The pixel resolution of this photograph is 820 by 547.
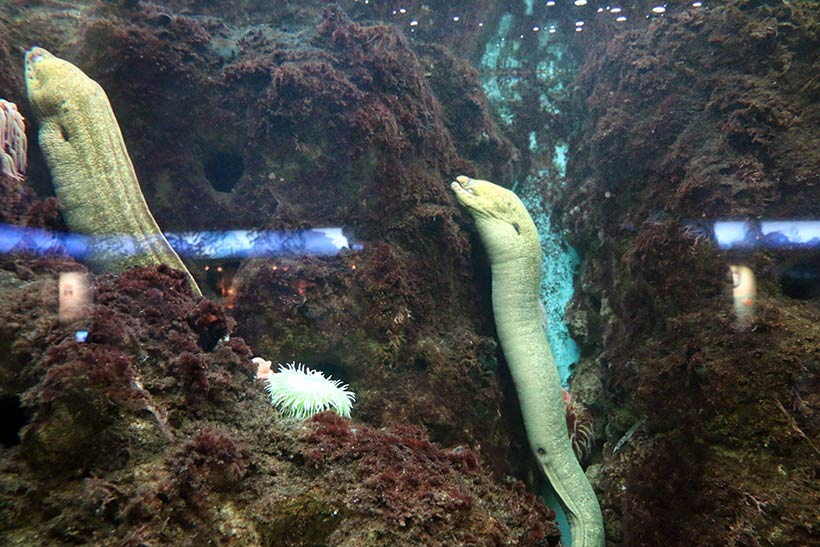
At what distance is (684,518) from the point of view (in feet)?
9.21

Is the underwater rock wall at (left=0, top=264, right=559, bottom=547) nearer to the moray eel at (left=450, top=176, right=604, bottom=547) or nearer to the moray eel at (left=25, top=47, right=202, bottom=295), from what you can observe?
the moray eel at (left=25, top=47, right=202, bottom=295)

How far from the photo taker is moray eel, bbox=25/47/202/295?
11.6 feet

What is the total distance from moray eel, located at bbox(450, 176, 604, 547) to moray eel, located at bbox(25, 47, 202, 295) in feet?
9.84

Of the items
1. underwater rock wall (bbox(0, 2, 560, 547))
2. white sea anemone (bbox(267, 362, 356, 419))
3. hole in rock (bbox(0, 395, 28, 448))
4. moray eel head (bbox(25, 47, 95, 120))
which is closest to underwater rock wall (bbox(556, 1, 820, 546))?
underwater rock wall (bbox(0, 2, 560, 547))

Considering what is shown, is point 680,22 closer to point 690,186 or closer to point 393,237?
point 690,186

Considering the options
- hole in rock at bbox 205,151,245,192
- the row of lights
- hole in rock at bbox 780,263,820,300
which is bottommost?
hole in rock at bbox 205,151,245,192

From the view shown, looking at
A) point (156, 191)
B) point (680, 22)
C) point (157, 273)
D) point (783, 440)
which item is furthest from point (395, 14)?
point (783, 440)

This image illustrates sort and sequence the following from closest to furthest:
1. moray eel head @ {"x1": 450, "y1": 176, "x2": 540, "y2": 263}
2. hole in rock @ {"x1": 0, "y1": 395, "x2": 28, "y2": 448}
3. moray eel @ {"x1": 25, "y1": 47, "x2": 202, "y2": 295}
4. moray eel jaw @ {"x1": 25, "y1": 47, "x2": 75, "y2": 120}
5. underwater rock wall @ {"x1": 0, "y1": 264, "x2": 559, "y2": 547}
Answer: underwater rock wall @ {"x1": 0, "y1": 264, "x2": 559, "y2": 547} → hole in rock @ {"x1": 0, "y1": 395, "x2": 28, "y2": 448} → moray eel @ {"x1": 25, "y1": 47, "x2": 202, "y2": 295} → moray eel jaw @ {"x1": 25, "y1": 47, "x2": 75, "y2": 120} → moray eel head @ {"x1": 450, "y1": 176, "x2": 540, "y2": 263}

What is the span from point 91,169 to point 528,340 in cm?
427

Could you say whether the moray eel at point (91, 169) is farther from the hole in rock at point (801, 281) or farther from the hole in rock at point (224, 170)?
the hole in rock at point (801, 281)

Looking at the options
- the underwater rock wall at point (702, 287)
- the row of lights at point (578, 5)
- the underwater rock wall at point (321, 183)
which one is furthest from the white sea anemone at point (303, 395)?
the row of lights at point (578, 5)

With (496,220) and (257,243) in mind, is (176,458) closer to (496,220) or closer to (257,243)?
(257,243)

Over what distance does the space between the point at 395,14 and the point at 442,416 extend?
5.62m

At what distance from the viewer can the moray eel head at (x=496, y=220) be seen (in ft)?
15.8
